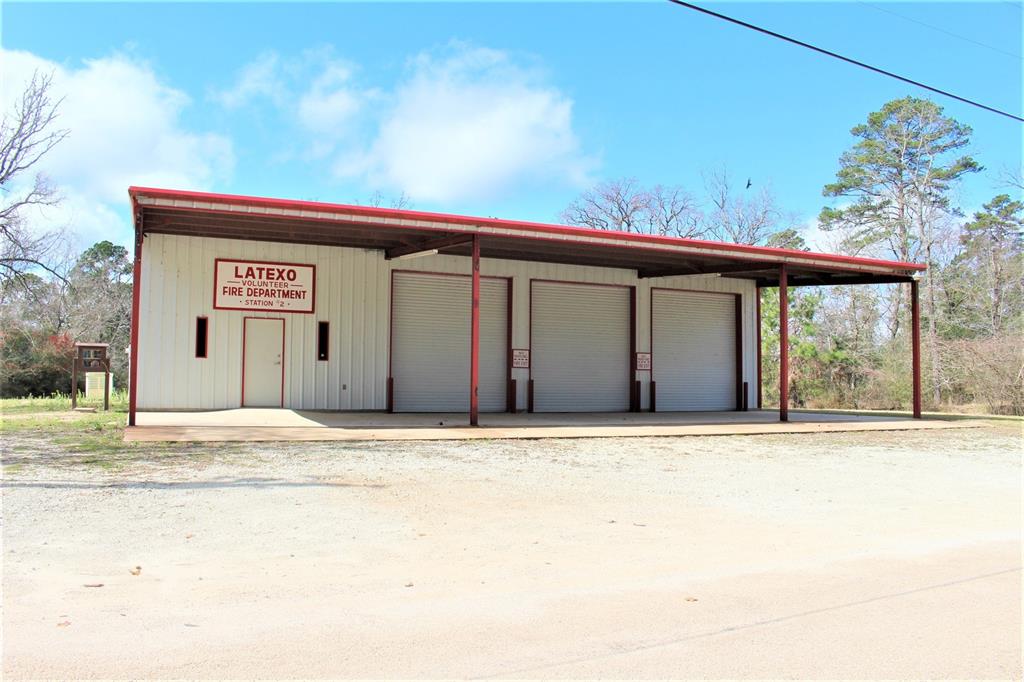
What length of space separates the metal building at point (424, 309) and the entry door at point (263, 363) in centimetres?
3

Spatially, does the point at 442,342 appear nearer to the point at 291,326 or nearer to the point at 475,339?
the point at 291,326

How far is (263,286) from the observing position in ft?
61.4

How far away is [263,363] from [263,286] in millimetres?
1806

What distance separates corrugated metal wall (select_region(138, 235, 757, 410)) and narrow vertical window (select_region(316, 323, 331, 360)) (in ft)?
0.41

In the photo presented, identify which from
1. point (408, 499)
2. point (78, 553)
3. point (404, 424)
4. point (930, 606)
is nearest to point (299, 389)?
point (404, 424)

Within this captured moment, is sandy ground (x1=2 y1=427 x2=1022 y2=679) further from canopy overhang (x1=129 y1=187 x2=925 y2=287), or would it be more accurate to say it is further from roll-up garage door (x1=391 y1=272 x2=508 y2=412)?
roll-up garage door (x1=391 y1=272 x2=508 y2=412)

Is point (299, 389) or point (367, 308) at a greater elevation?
point (367, 308)

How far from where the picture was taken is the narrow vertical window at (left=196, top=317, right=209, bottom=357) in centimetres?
1828

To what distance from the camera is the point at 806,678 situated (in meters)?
3.85

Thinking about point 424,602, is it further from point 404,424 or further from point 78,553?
point 404,424

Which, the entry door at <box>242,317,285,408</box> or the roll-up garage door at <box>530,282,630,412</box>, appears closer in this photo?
the entry door at <box>242,317,285,408</box>

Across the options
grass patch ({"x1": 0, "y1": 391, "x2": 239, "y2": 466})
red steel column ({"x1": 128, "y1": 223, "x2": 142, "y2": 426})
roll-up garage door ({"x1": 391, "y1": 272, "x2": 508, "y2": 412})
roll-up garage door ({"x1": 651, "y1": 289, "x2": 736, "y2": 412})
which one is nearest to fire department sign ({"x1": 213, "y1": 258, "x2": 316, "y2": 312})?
roll-up garage door ({"x1": 391, "y1": 272, "x2": 508, "y2": 412})

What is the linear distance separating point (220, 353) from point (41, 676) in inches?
611

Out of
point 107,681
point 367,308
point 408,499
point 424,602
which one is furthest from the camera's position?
point 367,308
